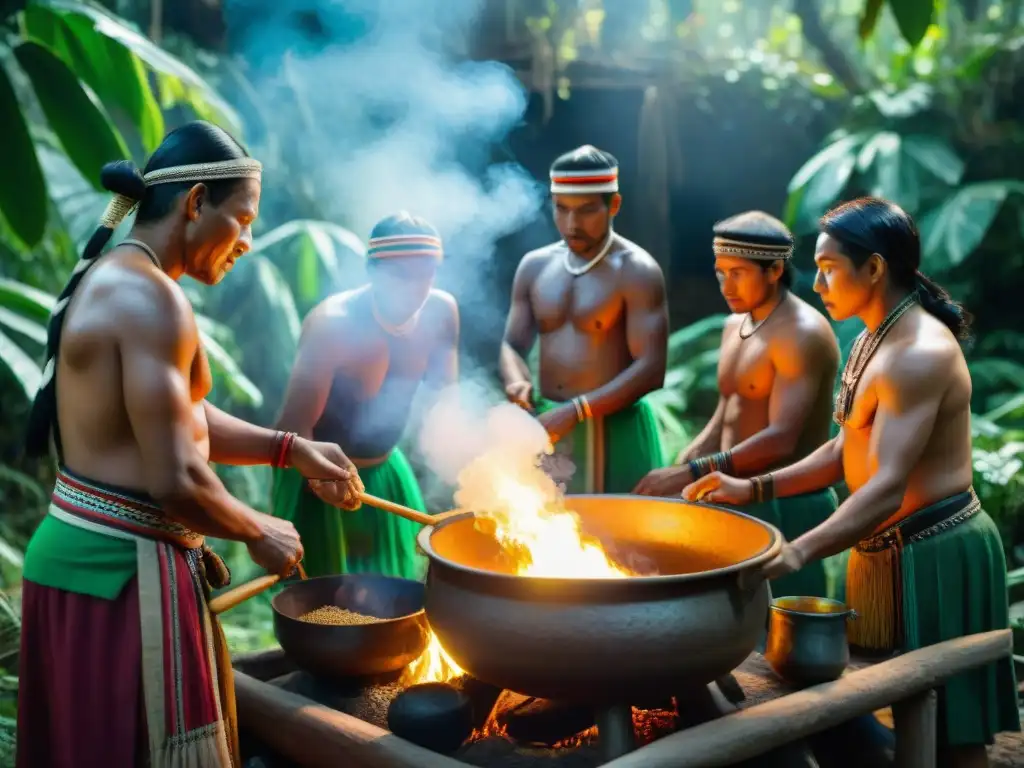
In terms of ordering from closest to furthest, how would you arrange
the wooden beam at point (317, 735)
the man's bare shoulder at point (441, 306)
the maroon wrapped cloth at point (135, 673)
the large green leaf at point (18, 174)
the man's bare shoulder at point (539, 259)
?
the maroon wrapped cloth at point (135, 673)
the wooden beam at point (317, 735)
the large green leaf at point (18, 174)
the man's bare shoulder at point (441, 306)
the man's bare shoulder at point (539, 259)

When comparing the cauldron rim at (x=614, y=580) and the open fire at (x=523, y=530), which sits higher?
the cauldron rim at (x=614, y=580)

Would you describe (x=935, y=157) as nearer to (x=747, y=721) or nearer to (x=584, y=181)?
(x=584, y=181)

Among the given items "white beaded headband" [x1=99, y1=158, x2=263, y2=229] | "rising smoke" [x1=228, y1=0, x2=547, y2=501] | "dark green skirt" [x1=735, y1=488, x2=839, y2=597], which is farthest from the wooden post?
"rising smoke" [x1=228, y1=0, x2=547, y2=501]

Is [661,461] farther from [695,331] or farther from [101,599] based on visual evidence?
[695,331]

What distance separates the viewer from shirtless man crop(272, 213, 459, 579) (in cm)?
415

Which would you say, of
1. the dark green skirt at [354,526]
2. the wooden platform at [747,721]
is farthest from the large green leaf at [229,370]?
the wooden platform at [747,721]

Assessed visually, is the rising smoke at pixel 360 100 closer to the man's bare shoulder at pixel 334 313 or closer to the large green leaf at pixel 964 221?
the large green leaf at pixel 964 221

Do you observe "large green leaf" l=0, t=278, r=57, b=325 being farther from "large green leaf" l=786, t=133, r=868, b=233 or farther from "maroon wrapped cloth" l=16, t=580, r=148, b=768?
"large green leaf" l=786, t=133, r=868, b=233

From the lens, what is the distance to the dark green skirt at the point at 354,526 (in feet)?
14.0

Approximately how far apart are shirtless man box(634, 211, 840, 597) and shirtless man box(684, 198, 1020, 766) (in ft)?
1.97

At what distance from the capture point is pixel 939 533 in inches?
130

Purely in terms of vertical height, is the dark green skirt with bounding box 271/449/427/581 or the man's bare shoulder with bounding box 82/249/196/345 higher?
the man's bare shoulder with bounding box 82/249/196/345

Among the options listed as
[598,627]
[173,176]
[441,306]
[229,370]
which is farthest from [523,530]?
[229,370]

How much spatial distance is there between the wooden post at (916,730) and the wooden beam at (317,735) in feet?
4.99
